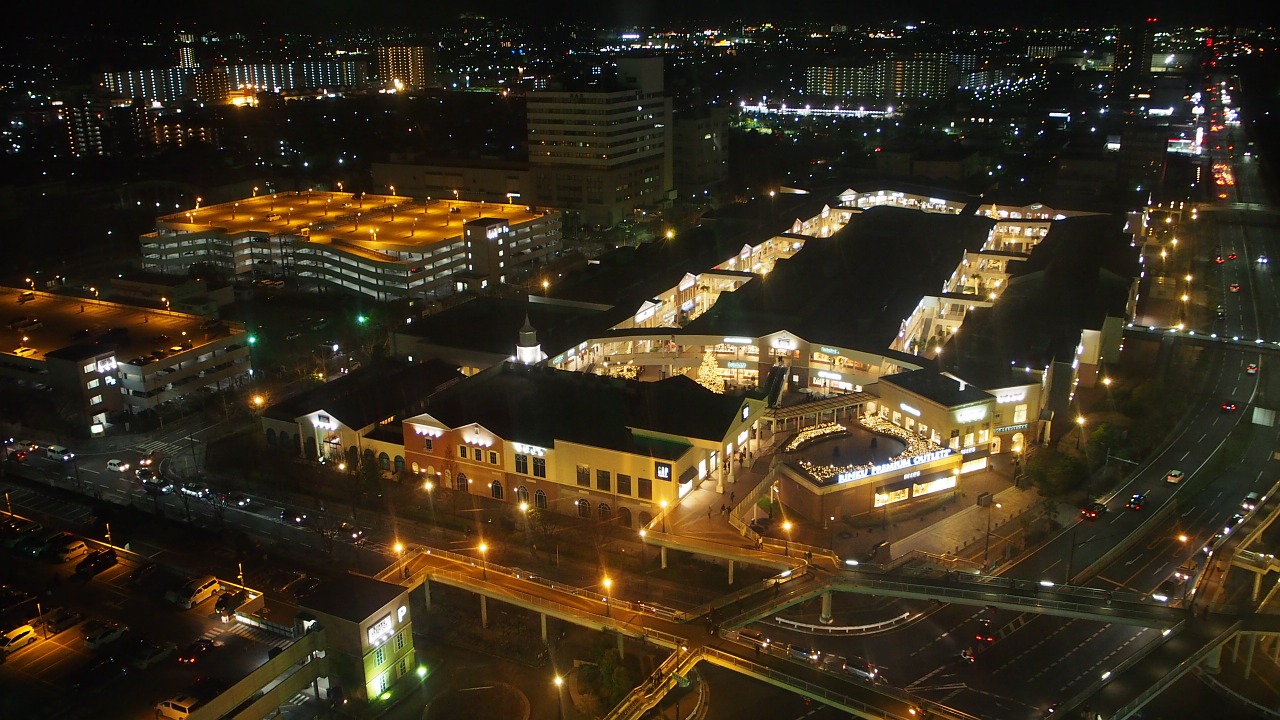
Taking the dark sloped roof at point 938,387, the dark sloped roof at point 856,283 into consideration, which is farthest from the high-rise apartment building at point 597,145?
the dark sloped roof at point 938,387

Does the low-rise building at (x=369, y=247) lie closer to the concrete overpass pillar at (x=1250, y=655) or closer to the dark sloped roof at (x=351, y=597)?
the dark sloped roof at (x=351, y=597)

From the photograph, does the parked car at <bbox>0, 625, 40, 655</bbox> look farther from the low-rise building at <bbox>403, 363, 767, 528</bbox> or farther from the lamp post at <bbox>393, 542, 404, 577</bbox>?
the low-rise building at <bbox>403, 363, 767, 528</bbox>

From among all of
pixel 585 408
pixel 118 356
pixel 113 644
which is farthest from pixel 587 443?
pixel 118 356

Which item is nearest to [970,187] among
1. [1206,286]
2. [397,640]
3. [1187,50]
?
[1206,286]

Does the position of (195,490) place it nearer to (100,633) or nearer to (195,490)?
(195,490)

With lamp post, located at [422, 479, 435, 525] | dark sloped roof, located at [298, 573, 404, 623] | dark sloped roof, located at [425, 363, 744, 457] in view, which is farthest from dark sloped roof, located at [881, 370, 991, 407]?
dark sloped roof, located at [298, 573, 404, 623]

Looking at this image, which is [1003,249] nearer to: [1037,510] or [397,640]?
[1037,510]
